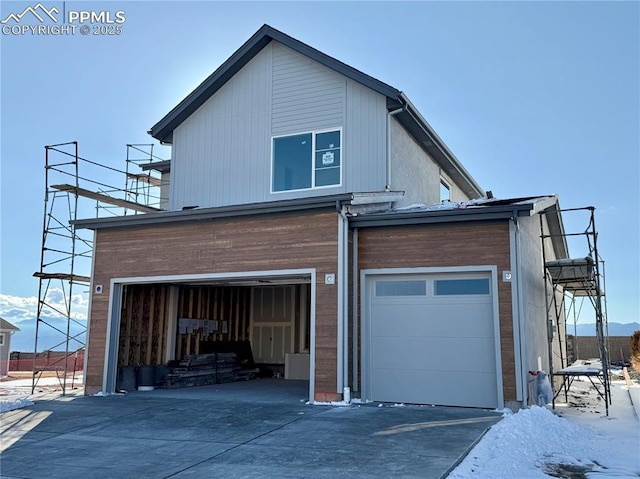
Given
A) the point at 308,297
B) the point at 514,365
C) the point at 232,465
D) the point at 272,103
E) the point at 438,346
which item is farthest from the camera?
the point at 308,297

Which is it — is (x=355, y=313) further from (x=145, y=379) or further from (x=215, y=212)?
(x=145, y=379)

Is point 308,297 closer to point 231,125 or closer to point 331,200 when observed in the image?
point 231,125

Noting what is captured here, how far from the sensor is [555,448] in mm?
8070

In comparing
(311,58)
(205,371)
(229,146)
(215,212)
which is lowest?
(205,371)

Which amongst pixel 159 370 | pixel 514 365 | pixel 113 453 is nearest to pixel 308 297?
pixel 159 370

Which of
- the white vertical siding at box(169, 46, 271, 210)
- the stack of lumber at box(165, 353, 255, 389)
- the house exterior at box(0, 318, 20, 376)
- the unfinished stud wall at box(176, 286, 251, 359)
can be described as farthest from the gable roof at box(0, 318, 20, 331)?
the white vertical siding at box(169, 46, 271, 210)

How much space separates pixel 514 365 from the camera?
10.4m

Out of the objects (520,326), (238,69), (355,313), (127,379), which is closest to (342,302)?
(355,313)

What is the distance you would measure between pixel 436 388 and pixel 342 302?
8.00 ft

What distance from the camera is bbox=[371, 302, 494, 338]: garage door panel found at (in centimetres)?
1096

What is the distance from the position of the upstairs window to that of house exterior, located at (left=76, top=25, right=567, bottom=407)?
4 centimetres

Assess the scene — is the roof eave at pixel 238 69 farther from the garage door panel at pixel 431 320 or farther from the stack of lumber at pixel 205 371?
the stack of lumber at pixel 205 371

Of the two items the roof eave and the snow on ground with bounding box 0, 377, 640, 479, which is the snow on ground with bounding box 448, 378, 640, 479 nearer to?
the snow on ground with bounding box 0, 377, 640, 479

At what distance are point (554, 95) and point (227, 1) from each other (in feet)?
32.3
